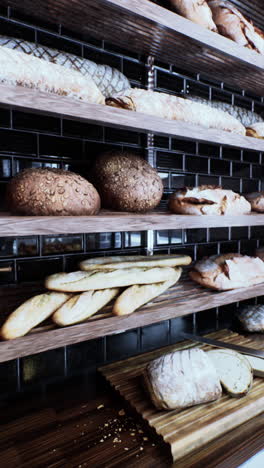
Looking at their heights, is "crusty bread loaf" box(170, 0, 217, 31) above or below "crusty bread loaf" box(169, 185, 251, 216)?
above

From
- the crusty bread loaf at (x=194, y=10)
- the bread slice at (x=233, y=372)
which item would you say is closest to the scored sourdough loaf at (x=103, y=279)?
the bread slice at (x=233, y=372)

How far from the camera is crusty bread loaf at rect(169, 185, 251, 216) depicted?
1219 mm

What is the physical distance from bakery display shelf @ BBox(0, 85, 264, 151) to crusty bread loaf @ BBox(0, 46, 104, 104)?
0.06 meters

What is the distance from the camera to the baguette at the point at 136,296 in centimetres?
103

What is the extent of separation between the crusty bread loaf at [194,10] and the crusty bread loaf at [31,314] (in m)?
1.04

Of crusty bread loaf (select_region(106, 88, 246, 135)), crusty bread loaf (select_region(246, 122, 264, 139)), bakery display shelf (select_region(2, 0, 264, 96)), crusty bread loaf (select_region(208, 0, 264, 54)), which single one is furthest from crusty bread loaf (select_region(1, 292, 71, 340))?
crusty bread loaf (select_region(208, 0, 264, 54))

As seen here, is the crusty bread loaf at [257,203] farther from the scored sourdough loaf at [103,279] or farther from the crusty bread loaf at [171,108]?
the scored sourdough loaf at [103,279]

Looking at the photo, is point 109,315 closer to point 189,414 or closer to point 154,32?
point 189,414

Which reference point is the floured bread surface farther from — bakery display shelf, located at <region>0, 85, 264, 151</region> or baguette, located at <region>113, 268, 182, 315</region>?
bakery display shelf, located at <region>0, 85, 264, 151</region>

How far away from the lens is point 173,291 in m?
1.31

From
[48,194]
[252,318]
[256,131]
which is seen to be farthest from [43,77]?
[252,318]

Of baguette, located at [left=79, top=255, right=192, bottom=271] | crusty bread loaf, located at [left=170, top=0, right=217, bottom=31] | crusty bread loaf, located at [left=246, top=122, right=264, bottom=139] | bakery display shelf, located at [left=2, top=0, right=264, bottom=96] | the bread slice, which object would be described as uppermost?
crusty bread loaf, located at [left=170, top=0, right=217, bottom=31]

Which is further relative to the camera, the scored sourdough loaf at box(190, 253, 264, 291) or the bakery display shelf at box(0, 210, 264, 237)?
the scored sourdough loaf at box(190, 253, 264, 291)

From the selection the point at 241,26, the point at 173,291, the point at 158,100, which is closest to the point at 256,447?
the point at 173,291
